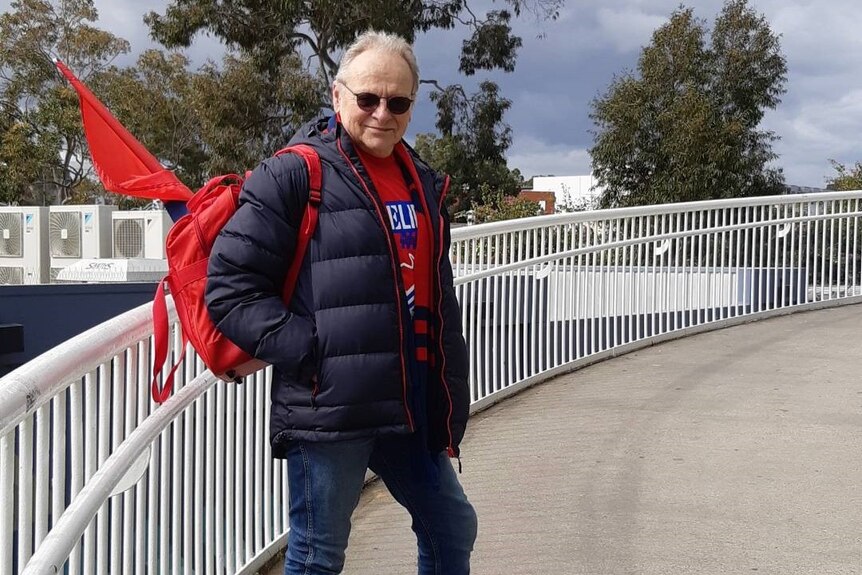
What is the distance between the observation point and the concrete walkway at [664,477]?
376 centimetres

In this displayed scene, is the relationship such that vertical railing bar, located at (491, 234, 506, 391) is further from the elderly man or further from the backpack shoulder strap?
the backpack shoulder strap

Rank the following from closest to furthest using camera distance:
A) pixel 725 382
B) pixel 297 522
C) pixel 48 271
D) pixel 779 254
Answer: pixel 297 522
pixel 725 382
pixel 779 254
pixel 48 271

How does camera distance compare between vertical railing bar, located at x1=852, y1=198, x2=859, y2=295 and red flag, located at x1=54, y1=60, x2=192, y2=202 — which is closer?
red flag, located at x1=54, y1=60, x2=192, y2=202

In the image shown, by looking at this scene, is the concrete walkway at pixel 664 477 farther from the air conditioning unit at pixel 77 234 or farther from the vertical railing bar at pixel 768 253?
the air conditioning unit at pixel 77 234

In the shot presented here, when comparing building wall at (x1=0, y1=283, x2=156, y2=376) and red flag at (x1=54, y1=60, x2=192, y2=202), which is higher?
red flag at (x1=54, y1=60, x2=192, y2=202)

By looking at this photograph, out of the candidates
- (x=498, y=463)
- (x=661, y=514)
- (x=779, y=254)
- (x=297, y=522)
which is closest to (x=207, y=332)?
(x=297, y=522)

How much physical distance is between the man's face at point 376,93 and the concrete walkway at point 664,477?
1918 mm

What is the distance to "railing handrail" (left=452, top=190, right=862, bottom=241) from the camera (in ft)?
19.5

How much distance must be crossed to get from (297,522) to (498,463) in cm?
281

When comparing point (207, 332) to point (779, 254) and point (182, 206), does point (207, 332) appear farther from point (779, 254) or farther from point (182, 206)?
point (779, 254)

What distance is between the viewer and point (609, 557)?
3.72 meters

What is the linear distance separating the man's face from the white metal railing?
0.73 metres

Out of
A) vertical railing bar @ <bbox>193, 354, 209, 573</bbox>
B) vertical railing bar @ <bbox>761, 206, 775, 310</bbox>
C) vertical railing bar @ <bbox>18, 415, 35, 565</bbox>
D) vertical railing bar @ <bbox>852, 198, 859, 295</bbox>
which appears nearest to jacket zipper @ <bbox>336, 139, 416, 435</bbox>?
vertical railing bar @ <bbox>18, 415, 35, 565</bbox>

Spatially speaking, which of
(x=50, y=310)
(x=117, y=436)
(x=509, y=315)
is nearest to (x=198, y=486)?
(x=117, y=436)
